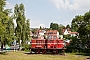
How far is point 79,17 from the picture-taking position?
173 ft

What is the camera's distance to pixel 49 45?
39.2 metres

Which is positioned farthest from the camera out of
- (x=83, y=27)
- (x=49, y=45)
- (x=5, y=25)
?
(x=83, y=27)

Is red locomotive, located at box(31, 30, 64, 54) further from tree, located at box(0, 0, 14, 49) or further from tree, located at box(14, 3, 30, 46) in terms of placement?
tree, located at box(14, 3, 30, 46)

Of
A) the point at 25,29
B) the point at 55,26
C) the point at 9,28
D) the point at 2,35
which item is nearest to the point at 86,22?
the point at 25,29

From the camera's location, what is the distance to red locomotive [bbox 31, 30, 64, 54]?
38.7 metres

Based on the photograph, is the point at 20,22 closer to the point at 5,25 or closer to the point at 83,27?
the point at 83,27

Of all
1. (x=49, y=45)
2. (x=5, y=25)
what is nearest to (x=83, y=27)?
(x=49, y=45)

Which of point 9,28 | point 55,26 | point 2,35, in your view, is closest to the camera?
point 2,35

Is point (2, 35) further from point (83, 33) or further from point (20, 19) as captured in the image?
point (83, 33)

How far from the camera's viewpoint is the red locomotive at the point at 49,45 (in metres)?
38.7

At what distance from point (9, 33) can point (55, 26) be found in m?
145

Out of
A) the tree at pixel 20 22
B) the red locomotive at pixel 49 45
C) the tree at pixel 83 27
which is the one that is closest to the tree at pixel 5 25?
the red locomotive at pixel 49 45

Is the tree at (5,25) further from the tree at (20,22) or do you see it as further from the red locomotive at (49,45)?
the tree at (20,22)

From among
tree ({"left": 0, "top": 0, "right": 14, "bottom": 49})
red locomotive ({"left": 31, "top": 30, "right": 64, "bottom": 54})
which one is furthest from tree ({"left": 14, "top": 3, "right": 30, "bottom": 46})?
tree ({"left": 0, "top": 0, "right": 14, "bottom": 49})
